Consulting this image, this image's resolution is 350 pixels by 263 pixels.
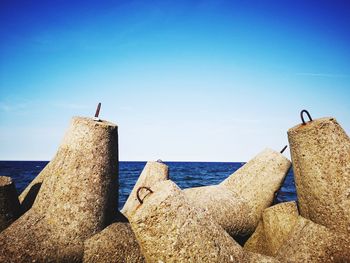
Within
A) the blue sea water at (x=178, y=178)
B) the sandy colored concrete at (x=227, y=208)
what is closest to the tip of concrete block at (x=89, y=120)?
the sandy colored concrete at (x=227, y=208)

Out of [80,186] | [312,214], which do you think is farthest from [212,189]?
[80,186]

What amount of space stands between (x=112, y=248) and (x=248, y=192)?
8.20ft

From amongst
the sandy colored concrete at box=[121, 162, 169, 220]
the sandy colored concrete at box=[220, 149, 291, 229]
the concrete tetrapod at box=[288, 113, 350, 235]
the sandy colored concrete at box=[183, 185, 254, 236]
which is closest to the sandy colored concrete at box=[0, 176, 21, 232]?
the sandy colored concrete at box=[183, 185, 254, 236]

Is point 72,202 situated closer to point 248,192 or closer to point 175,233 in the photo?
point 175,233

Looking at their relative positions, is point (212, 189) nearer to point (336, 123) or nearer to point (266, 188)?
point (266, 188)

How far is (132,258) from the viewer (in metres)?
2.21

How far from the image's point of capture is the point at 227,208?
11.7 feet

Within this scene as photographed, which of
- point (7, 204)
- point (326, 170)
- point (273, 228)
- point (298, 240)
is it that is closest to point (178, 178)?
point (273, 228)

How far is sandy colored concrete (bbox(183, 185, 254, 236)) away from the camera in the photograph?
339 centimetres

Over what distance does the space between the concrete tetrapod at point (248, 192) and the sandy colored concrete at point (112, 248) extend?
1.44 meters

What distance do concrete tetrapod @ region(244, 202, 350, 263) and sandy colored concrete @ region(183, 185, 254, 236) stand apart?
1.06 ft

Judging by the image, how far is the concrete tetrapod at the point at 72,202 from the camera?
2.11 metres

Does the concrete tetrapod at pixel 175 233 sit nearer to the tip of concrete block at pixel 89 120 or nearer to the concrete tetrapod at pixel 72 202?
the concrete tetrapod at pixel 72 202

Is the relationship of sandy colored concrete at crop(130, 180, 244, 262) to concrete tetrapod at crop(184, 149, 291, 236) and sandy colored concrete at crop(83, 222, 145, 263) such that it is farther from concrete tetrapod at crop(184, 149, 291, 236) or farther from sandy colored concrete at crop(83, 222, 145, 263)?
concrete tetrapod at crop(184, 149, 291, 236)
